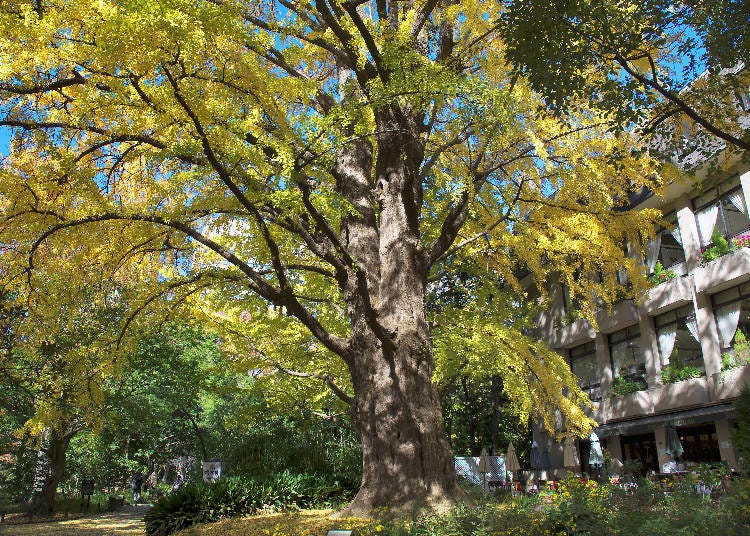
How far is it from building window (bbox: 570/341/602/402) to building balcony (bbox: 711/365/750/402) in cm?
781

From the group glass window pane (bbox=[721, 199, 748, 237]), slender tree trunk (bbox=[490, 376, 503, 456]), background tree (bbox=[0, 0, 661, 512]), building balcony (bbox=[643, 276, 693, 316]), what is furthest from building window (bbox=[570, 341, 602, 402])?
background tree (bbox=[0, 0, 661, 512])

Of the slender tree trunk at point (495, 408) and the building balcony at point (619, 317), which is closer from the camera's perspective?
the building balcony at point (619, 317)

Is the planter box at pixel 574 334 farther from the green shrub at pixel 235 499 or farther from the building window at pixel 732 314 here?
the green shrub at pixel 235 499

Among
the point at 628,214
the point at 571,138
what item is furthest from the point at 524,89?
the point at 628,214

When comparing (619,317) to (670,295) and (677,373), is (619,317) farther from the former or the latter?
(677,373)

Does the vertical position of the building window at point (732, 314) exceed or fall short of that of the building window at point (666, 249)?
it falls short

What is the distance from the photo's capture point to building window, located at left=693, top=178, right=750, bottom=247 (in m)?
20.0

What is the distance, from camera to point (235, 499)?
12.5 m

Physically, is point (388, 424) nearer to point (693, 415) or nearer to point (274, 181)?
point (274, 181)

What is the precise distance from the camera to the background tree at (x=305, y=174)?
7.52 meters

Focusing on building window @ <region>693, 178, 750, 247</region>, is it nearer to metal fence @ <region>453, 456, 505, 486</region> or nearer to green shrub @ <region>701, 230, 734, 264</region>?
green shrub @ <region>701, 230, 734, 264</region>

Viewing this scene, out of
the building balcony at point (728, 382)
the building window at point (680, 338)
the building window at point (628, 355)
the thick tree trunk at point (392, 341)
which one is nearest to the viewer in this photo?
the thick tree trunk at point (392, 341)

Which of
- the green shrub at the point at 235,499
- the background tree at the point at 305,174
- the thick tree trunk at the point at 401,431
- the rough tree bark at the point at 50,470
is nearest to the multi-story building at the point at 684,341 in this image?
the background tree at the point at 305,174

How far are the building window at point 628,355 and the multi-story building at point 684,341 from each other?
4 centimetres
